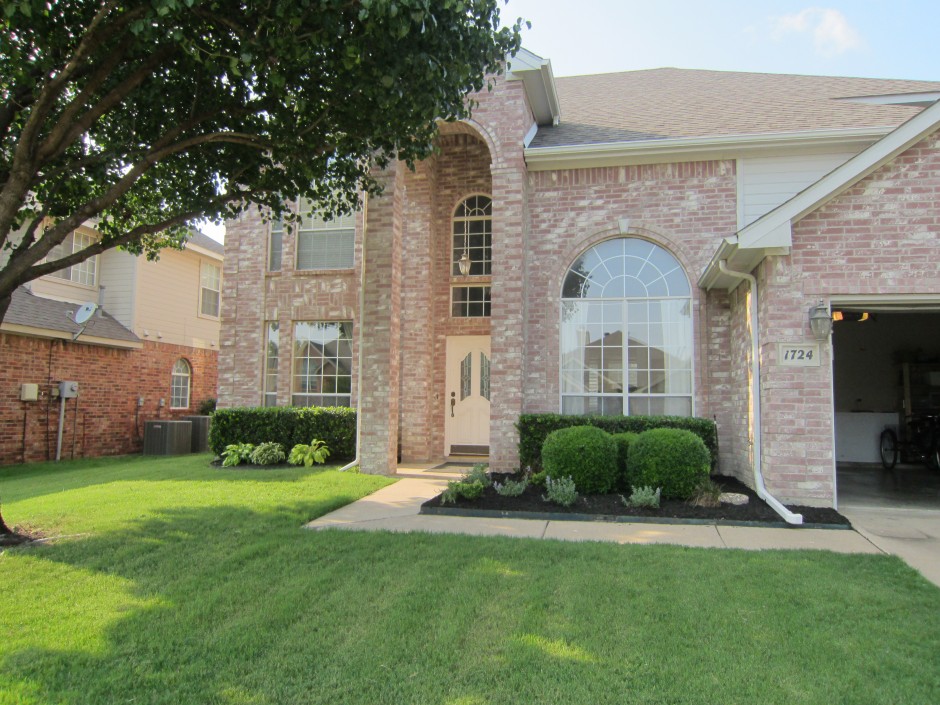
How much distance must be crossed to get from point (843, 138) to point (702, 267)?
2.83m

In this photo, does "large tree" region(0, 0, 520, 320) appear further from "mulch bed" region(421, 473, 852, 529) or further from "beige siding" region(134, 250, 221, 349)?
"beige siding" region(134, 250, 221, 349)

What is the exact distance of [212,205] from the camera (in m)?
7.30

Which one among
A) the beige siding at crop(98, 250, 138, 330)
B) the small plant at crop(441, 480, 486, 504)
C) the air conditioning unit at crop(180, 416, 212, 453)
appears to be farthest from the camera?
the beige siding at crop(98, 250, 138, 330)

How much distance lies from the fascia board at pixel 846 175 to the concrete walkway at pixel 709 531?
11.0 feet

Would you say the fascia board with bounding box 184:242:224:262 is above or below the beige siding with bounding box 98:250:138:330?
above

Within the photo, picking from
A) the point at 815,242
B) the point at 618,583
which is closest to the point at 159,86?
the point at 618,583

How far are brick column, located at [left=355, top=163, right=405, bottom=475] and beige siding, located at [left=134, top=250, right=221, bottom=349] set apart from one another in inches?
375

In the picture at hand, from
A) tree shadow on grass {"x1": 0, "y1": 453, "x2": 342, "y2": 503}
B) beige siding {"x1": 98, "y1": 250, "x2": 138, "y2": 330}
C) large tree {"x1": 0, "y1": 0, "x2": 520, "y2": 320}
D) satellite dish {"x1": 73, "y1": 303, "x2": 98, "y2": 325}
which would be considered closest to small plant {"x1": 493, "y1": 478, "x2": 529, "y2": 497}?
tree shadow on grass {"x1": 0, "y1": 453, "x2": 342, "y2": 503}

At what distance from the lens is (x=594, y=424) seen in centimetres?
916

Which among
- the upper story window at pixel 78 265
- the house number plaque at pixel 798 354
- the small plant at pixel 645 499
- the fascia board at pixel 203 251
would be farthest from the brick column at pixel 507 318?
the upper story window at pixel 78 265

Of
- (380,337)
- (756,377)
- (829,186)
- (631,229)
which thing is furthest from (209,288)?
(829,186)

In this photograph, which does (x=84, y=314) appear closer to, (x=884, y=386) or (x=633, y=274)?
(x=633, y=274)

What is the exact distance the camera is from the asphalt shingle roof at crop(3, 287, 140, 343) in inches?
511

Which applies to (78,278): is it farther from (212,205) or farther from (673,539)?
(673,539)
